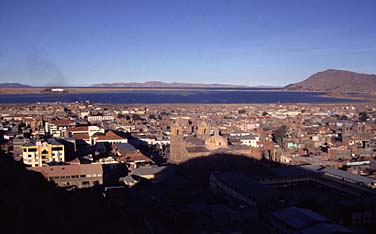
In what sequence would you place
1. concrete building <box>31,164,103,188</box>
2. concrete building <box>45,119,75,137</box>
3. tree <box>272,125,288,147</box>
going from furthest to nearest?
concrete building <box>45,119,75,137</box>
tree <box>272,125,288,147</box>
concrete building <box>31,164,103,188</box>

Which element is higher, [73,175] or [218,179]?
[73,175]

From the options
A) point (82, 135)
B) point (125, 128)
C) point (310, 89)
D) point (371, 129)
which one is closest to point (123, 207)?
point (82, 135)

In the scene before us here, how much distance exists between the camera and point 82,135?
31.1 metres

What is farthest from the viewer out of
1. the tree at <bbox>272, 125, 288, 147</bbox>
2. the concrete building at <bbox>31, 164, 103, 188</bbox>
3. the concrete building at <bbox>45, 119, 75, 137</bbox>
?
the concrete building at <bbox>45, 119, 75, 137</bbox>

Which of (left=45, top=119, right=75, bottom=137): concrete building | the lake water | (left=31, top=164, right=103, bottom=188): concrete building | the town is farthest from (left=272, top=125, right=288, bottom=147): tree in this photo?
the lake water

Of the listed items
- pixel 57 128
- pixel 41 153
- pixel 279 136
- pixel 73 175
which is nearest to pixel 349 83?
pixel 279 136

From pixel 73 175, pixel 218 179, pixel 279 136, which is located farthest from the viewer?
pixel 279 136

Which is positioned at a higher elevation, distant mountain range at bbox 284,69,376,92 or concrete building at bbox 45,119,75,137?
distant mountain range at bbox 284,69,376,92

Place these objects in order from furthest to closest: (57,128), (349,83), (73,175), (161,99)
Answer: (349,83)
(161,99)
(57,128)
(73,175)

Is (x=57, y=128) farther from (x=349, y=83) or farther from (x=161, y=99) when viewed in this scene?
(x=349, y=83)

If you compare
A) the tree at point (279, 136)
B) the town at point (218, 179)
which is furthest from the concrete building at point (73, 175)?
the tree at point (279, 136)

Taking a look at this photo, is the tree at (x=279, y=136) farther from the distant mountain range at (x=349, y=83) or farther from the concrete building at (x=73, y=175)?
the distant mountain range at (x=349, y=83)

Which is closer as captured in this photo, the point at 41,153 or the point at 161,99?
the point at 41,153

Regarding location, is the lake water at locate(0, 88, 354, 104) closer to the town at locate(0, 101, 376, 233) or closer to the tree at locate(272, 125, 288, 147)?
the tree at locate(272, 125, 288, 147)
